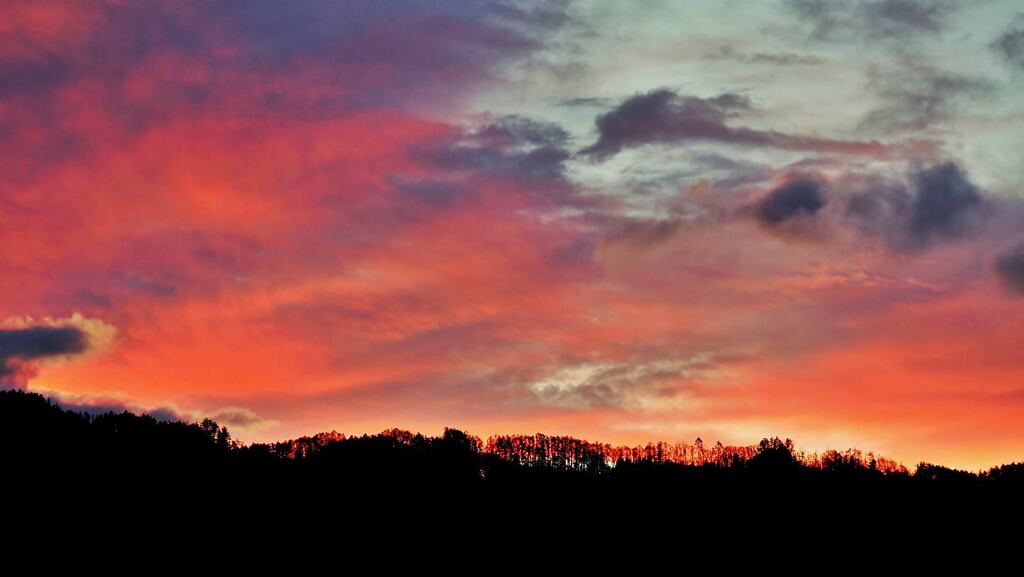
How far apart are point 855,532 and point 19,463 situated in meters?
120

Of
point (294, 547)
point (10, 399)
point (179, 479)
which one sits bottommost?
point (294, 547)

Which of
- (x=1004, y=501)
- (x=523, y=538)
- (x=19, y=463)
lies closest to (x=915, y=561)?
(x=1004, y=501)

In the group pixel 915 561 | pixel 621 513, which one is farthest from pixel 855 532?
pixel 621 513

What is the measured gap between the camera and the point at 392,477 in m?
159

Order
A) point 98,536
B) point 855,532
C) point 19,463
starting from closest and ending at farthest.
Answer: point 98,536
point 19,463
point 855,532

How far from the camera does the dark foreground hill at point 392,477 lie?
128625mm

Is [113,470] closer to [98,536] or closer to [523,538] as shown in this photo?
[98,536]

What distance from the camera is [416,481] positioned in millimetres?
159750

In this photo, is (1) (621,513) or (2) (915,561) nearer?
(2) (915,561)

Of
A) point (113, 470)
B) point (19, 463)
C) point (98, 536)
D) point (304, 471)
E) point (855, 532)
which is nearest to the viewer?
point (98, 536)

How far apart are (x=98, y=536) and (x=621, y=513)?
273ft

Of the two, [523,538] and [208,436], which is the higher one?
[208,436]

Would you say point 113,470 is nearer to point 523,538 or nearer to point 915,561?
point 523,538

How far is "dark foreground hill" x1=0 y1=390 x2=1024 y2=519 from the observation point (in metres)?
129
